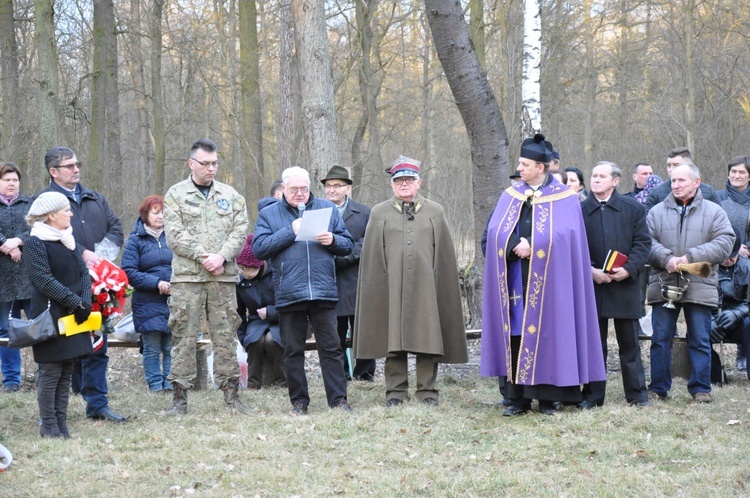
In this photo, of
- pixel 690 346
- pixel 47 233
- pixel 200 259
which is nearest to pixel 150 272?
pixel 200 259

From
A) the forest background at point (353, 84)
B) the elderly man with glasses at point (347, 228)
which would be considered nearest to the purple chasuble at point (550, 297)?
the elderly man with glasses at point (347, 228)

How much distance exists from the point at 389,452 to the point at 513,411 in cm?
170

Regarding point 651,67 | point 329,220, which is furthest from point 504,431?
point 651,67

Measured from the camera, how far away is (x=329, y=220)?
7191 millimetres

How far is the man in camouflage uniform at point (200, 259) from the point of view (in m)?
7.25

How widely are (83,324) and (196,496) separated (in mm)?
2105

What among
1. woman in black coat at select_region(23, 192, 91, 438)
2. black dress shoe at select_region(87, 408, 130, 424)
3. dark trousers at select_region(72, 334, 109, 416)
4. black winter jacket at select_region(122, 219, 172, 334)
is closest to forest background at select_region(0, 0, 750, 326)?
black winter jacket at select_region(122, 219, 172, 334)

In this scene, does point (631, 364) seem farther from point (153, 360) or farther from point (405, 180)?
point (153, 360)

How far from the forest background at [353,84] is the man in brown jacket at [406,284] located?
6.35ft

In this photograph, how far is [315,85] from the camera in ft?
33.1

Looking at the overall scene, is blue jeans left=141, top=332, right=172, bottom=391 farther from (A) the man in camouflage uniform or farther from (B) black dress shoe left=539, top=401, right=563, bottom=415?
(B) black dress shoe left=539, top=401, right=563, bottom=415

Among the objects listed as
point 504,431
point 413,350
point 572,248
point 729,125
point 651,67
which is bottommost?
point 504,431

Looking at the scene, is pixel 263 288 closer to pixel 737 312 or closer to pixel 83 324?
pixel 83 324

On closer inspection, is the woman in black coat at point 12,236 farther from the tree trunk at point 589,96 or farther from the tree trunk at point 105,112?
the tree trunk at point 589,96
